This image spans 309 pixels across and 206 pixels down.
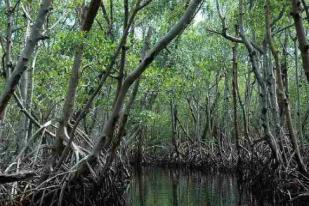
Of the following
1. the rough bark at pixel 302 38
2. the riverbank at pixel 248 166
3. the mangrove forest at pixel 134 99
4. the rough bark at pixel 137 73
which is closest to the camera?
the rough bark at pixel 302 38

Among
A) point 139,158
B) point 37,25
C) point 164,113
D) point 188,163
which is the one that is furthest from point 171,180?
point 37,25

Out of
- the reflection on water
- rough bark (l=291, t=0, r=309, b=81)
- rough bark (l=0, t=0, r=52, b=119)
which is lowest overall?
the reflection on water

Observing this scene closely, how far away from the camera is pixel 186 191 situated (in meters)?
11.2

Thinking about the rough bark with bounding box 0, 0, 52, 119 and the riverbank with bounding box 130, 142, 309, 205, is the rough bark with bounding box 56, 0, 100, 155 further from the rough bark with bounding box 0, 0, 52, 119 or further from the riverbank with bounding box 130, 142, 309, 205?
the riverbank with bounding box 130, 142, 309, 205

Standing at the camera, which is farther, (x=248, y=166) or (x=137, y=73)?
(x=248, y=166)

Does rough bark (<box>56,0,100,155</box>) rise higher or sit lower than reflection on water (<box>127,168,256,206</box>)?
higher

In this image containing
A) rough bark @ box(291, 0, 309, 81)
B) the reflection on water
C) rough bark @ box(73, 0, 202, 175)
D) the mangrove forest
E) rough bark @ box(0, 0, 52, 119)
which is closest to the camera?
rough bark @ box(0, 0, 52, 119)

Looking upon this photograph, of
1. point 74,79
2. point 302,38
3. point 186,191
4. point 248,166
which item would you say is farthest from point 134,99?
point 248,166

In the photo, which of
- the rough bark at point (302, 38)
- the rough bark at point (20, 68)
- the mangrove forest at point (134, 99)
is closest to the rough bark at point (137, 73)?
the mangrove forest at point (134, 99)

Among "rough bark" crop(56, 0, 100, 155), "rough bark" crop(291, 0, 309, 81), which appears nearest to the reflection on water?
"rough bark" crop(56, 0, 100, 155)

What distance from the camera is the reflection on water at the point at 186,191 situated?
30.9 feet

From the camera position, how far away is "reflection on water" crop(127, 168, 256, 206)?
941 centimetres

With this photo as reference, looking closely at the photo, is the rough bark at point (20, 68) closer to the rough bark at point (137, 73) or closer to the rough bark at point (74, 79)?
the rough bark at point (137, 73)

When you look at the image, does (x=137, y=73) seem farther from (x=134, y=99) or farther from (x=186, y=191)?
(x=186, y=191)
